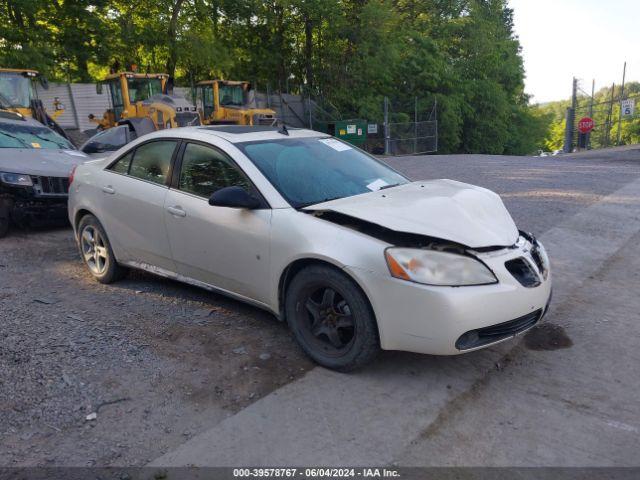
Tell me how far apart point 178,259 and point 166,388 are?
1.29m

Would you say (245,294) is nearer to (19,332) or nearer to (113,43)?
(19,332)

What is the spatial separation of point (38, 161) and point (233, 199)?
5.16 meters

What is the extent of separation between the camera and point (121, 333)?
411 centimetres

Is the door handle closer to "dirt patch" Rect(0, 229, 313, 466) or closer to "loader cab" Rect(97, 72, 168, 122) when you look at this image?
"dirt patch" Rect(0, 229, 313, 466)

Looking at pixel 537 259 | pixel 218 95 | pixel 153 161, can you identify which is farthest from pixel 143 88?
pixel 537 259

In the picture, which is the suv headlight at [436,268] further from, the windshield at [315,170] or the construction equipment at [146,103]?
the construction equipment at [146,103]

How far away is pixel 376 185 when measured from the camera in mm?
4262

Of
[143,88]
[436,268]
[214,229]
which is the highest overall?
[143,88]

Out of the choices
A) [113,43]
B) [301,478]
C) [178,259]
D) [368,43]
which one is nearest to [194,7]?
[113,43]

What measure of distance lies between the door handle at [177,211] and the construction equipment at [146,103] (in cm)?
1113

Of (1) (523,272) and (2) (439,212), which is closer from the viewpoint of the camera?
(1) (523,272)

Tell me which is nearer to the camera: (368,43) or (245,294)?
(245,294)

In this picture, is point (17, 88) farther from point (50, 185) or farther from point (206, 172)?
point (206, 172)

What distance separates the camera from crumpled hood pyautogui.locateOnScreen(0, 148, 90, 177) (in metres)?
7.16
